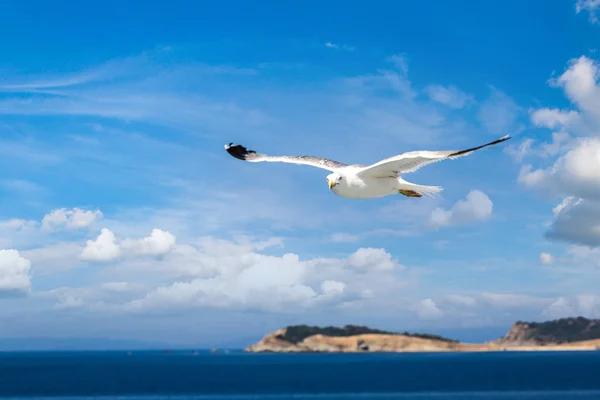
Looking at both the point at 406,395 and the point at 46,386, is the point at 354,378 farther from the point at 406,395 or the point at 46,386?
the point at 46,386

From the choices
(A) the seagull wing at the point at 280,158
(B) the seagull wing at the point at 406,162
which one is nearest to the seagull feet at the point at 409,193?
(B) the seagull wing at the point at 406,162

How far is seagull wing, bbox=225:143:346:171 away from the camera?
1938cm

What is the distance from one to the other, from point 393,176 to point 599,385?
139581 mm

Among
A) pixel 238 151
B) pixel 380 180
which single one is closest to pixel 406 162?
pixel 380 180

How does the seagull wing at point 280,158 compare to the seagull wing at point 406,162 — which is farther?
the seagull wing at point 280,158

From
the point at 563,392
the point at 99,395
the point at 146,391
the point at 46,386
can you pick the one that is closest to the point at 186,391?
the point at 146,391

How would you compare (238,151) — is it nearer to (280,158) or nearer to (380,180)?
(280,158)

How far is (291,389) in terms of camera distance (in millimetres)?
130750

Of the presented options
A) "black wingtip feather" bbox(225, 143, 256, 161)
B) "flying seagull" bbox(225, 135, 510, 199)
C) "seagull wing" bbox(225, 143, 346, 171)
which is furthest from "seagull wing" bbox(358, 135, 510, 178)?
"black wingtip feather" bbox(225, 143, 256, 161)

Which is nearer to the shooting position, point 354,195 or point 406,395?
point 354,195

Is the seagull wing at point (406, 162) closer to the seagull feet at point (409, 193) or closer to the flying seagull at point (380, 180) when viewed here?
the flying seagull at point (380, 180)

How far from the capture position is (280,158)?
20797 millimetres

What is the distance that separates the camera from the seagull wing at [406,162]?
13.1m

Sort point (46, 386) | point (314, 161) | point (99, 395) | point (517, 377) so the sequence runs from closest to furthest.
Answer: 1. point (314, 161)
2. point (99, 395)
3. point (46, 386)
4. point (517, 377)
